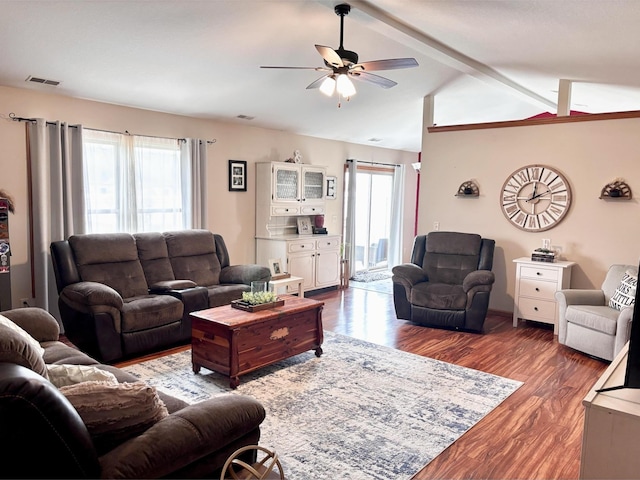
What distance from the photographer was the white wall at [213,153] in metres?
4.34

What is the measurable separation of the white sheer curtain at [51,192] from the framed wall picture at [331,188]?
3.84 meters

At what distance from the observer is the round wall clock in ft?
17.6

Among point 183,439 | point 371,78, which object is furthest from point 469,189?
point 183,439

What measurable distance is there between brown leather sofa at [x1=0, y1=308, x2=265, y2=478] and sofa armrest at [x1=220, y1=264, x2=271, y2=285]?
114 inches

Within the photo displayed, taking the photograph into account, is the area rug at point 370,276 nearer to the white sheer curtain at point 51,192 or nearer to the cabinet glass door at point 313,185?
the cabinet glass door at point 313,185

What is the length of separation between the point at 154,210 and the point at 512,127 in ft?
14.2

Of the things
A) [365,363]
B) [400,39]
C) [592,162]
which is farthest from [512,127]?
[365,363]

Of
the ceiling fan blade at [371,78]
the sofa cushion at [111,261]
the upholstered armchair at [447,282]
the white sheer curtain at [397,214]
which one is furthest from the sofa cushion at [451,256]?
the white sheer curtain at [397,214]

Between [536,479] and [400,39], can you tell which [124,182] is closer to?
[400,39]

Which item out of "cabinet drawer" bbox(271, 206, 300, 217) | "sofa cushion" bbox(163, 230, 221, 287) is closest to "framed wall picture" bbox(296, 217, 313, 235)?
"cabinet drawer" bbox(271, 206, 300, 217)

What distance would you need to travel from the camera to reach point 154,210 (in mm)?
5383

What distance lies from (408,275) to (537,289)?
1.41 meters

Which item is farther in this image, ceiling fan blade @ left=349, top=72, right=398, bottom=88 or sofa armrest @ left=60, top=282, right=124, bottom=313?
sofa armrest @ left=60, top=282, right=124, bottom=313

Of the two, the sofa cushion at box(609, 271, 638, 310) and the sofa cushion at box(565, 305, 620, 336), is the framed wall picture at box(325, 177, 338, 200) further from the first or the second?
the sofa cushion at box(609, 271, 638, 310)
